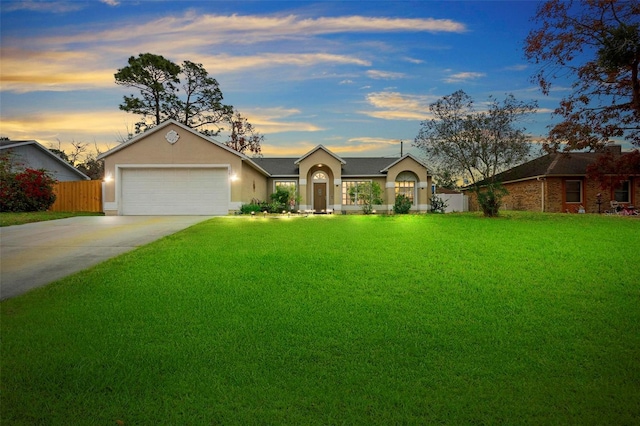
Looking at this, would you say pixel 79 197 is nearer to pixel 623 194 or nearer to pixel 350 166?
pixel 350 166

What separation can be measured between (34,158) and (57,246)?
23473mm

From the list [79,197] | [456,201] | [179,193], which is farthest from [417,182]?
[79,197]

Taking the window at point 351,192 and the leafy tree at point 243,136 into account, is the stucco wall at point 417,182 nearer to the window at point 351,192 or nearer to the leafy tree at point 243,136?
the window at point 351,192

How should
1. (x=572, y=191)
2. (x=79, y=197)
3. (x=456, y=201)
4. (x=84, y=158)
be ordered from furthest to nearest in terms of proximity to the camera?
(x=84, y=158) < (x=456, y=201) < (x=572, y=191) < (x=79, y=197)

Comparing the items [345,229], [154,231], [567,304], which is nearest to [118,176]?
[154,231]

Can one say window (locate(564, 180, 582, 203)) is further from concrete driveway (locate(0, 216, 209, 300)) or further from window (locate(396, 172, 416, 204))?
concrete driveway (locate(0, 216, 209, 300))

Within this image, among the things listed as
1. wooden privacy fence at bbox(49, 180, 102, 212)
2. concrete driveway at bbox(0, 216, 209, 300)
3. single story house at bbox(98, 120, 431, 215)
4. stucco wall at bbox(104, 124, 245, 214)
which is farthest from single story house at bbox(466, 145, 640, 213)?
wooden privacy fence at bbox(49, 180, 102, 212)

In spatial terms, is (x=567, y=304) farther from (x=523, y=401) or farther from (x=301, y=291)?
(x=301, y=291)

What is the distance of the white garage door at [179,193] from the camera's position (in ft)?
72.9

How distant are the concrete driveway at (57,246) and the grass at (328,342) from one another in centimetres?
77

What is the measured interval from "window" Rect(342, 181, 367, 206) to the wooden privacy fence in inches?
613

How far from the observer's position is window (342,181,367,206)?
29.8m

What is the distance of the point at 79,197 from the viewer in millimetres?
24906

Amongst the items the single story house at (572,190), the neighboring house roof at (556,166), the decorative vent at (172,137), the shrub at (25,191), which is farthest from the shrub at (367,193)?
the shrub at (25,191)
